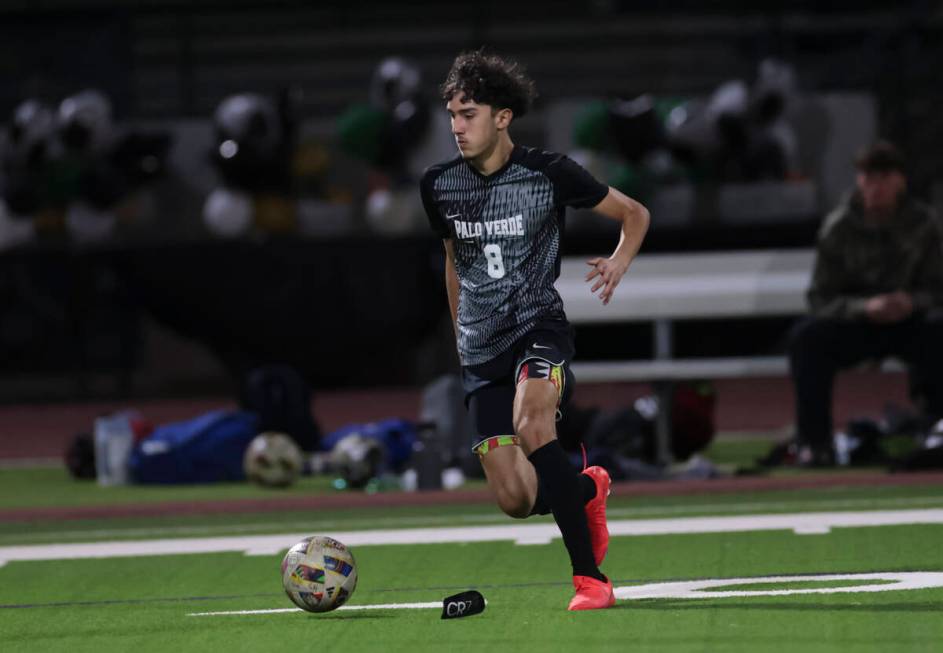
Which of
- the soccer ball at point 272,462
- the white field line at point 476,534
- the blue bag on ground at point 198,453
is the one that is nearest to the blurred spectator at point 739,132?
the blue bag on ground at point 198,453

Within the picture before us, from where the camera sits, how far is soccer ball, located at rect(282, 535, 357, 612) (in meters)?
5.51

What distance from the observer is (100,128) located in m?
15.4

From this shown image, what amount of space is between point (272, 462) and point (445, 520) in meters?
1.87

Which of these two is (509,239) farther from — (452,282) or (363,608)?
(363,608)

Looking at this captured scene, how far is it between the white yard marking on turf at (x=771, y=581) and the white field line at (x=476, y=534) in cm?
136

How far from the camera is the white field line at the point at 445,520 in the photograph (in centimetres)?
828

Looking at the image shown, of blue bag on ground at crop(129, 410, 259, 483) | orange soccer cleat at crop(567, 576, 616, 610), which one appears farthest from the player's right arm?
blue bag on ground at crop(129, 410, 259, 483)

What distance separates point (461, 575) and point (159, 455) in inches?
170

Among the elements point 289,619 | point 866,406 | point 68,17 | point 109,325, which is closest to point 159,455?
point 289,619

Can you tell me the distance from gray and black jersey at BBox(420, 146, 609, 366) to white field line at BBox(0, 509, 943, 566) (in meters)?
1.99

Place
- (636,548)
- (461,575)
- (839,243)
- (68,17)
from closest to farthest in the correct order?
(461,575) → (636,548) → (839,243) → (68,17)

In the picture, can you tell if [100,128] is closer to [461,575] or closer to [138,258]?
[138,258]

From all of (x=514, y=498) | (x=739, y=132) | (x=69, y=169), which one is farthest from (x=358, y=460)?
(x=69, y=169)

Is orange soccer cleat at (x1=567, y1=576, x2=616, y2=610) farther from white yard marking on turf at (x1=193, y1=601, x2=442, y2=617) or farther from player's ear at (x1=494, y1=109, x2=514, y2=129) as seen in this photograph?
player's ear at (x1=494, y1=109, x2=514, y2=129)
